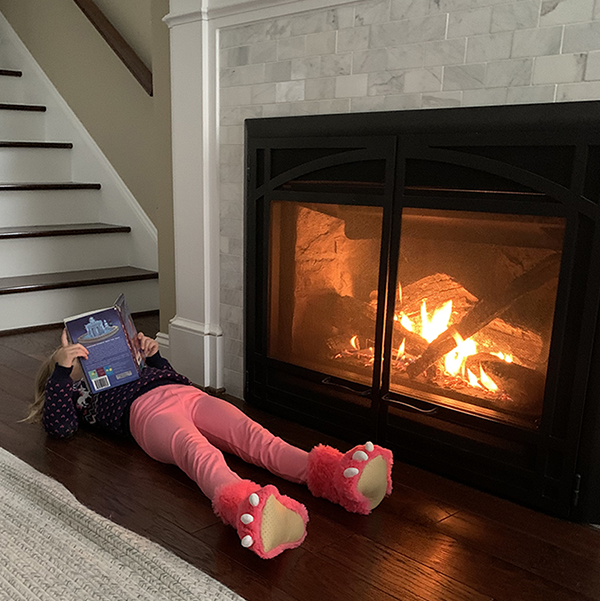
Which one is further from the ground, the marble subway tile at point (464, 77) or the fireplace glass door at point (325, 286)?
the marble subway tile at point (464, 77)

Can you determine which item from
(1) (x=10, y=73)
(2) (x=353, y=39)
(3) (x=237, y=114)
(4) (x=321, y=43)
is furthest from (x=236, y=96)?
(1) (x=10, y=73)

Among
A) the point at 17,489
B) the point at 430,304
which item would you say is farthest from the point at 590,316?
the point at 17,489

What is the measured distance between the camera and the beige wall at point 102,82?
345 cm

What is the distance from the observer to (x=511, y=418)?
170 centimetres

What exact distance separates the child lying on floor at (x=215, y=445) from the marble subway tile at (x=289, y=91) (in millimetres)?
878

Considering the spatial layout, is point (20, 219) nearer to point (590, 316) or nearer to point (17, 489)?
point (17, 489)

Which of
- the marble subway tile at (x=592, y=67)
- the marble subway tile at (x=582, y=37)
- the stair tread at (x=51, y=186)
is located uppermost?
the marble subway tile at (x=582, y=37)

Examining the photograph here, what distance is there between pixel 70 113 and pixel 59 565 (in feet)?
10.4

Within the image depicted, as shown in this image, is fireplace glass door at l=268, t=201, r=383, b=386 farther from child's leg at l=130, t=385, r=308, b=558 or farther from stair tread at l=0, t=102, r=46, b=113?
stair tread at l=0, t=102, r=46, b=113

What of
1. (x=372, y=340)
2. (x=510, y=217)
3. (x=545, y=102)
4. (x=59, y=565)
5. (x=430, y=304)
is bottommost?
(x=59, y=565)

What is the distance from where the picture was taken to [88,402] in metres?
2.04

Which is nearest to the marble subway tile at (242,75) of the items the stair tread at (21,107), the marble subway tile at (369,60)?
the marble subway tile at (369,60)

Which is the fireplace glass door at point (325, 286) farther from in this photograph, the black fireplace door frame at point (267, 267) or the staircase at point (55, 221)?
the staircase at point (55, 221)

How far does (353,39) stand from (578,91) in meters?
0.67
